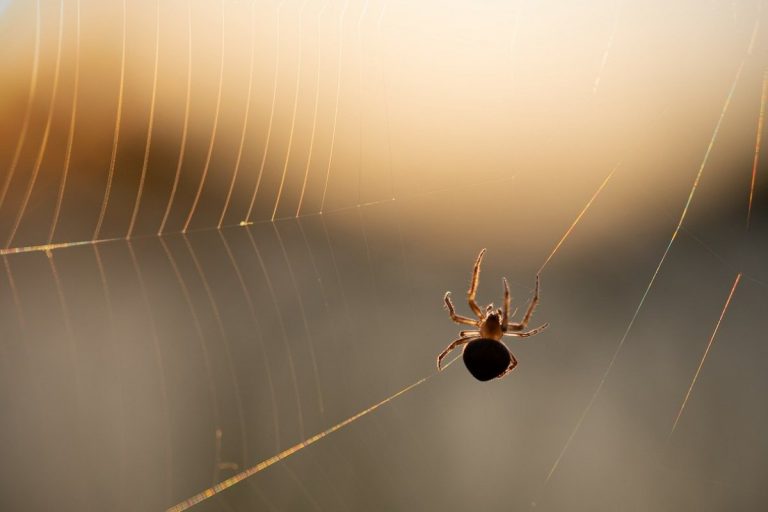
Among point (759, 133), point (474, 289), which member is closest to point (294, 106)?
point (474, 289)

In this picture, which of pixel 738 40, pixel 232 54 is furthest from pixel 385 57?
pixel 738 40

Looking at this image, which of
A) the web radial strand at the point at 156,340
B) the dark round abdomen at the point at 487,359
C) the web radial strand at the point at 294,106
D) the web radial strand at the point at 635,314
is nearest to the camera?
the web radial strand at the point at 156,340

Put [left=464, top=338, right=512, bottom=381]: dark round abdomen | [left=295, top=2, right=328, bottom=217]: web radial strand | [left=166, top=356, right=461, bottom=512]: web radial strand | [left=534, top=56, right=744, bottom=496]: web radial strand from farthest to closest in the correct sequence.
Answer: [left=534, top=56, right=744, bottom=496]: web radial strand < [left=295, top=2, right=328, bottom=217]: web radial strand < [left=464, top=338, right=512, bottom=381]: dark round abdomen < [left=166, top=356, right=461, bottom=512]: web radial strand

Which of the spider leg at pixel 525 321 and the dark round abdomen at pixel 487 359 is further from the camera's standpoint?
the spider leg at pixel 525 321

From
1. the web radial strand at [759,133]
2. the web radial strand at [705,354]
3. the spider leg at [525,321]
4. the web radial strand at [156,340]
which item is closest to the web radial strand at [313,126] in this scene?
the web radial strand at [156,340]

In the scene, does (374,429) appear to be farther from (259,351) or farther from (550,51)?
(550,51)

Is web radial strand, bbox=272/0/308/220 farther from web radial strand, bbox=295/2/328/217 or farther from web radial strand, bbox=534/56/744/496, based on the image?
web radial strand, bbox=534/56/744/496

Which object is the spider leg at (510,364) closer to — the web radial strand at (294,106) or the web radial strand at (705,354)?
the web radial strand at (294,106)

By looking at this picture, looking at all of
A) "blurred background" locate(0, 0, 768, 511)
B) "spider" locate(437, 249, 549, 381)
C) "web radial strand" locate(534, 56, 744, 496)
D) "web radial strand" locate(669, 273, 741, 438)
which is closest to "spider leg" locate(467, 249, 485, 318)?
"spider" locate(437, 249, 549, 381)
